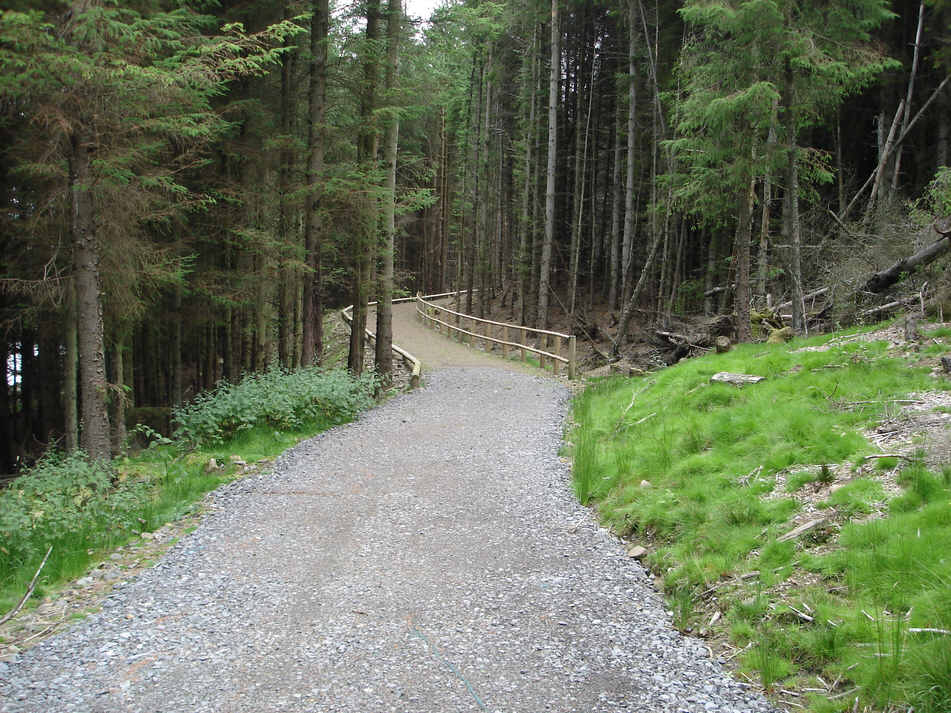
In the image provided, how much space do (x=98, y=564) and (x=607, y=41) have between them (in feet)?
82.4

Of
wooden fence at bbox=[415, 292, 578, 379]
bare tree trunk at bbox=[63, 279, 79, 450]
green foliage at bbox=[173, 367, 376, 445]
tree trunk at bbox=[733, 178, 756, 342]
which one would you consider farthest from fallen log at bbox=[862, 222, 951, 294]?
bare tree trunk at bbox=[63, 279, 79, 450]

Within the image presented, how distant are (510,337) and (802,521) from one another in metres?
19.3

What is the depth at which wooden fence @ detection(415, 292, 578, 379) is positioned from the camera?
17.3 meters

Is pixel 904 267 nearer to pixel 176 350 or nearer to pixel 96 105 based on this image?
pixel 96 105

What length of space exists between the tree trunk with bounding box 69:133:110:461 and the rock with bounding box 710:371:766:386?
7.84 meters

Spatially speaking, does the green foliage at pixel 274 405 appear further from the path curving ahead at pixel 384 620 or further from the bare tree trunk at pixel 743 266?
the bare tree trunk at pixel 743 266

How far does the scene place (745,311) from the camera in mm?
11352

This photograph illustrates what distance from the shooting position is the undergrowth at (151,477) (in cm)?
543

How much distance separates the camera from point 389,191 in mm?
12578

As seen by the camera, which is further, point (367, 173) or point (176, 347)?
point (176, 347)

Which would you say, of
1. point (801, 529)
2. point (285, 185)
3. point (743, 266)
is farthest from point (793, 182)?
point (285, 185)

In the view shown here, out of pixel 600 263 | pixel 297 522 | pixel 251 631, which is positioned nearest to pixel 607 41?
pixel 600 263

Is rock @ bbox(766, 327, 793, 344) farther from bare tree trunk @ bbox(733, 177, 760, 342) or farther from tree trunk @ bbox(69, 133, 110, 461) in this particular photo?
tree trunk @ bbox(69, 133, 110, 461)

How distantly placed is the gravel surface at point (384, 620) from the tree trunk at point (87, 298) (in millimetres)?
1940
